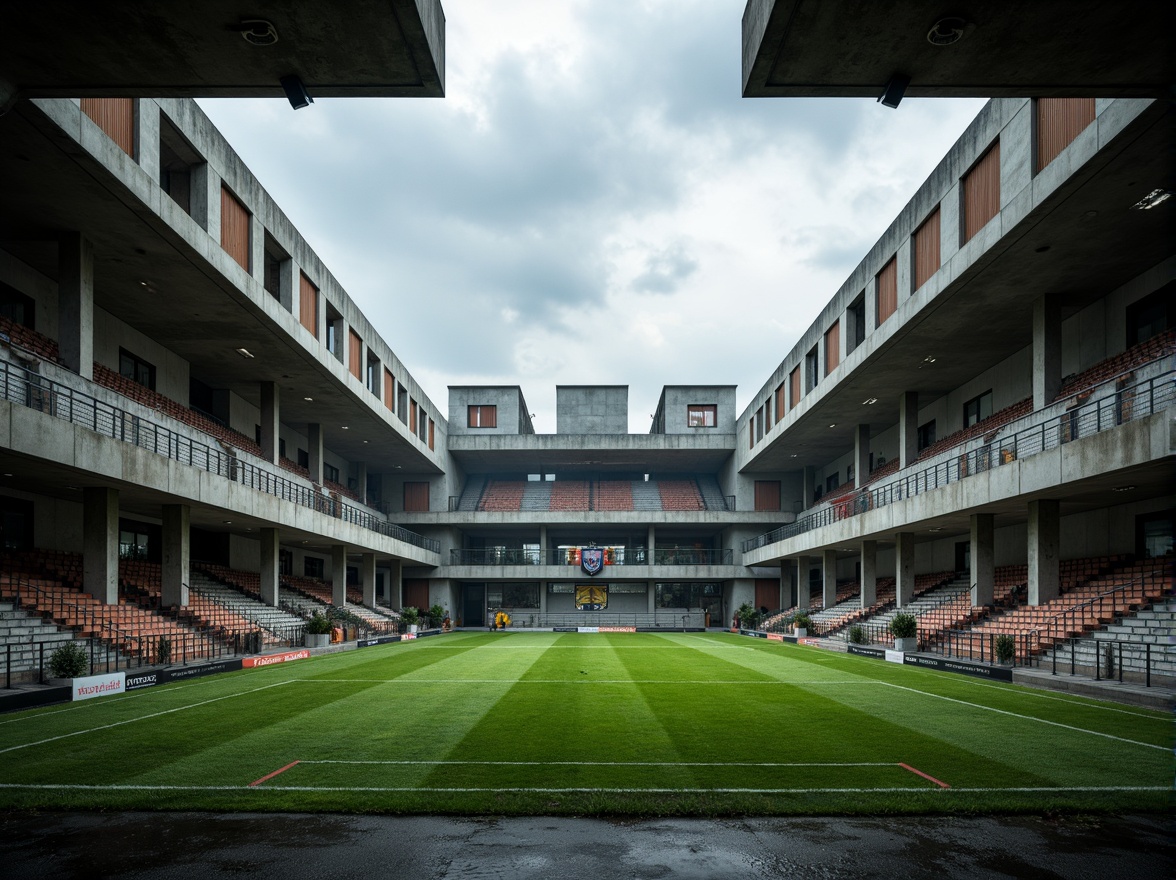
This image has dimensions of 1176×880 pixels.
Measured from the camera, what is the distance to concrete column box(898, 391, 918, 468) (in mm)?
35062

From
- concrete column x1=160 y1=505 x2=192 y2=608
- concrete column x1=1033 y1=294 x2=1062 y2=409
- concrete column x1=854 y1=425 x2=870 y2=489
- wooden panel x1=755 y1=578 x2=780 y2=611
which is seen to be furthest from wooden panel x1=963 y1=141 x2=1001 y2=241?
wooden panel x1=755 y1=578 x2=780 y2=611

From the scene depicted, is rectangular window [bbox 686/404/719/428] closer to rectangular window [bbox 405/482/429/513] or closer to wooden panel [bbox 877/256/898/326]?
rectangular window [bbox 405/482/429/513]

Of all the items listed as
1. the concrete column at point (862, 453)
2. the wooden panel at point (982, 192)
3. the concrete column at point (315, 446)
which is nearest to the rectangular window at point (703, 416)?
the concrete column at point (862, 453)

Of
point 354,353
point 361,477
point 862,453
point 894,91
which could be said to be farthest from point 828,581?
point 894,91

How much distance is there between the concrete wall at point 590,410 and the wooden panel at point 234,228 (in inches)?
1563

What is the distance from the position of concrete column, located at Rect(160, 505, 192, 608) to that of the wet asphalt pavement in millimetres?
18972

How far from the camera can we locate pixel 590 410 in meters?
64.8

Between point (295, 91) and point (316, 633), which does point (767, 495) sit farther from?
point (295, 91)

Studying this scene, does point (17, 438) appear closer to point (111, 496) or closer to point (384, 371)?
point (111, 496)

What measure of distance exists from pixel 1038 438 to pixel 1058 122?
9058 mm

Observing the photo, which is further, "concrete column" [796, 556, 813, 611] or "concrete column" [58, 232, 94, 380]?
"concrete column" [796, 556, 813, 611]

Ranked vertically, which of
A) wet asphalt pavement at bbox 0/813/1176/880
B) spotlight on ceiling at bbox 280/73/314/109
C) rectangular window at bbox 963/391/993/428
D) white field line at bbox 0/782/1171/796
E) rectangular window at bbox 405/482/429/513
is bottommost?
white field line at bbox 0/782/1171/796

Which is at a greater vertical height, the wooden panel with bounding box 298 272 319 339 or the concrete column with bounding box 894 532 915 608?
the wooden panel with bounding box 298 272 319 339

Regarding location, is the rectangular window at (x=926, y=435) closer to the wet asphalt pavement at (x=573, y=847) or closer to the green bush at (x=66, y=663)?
the wet asphalt pavement at (x=573, y=847)
